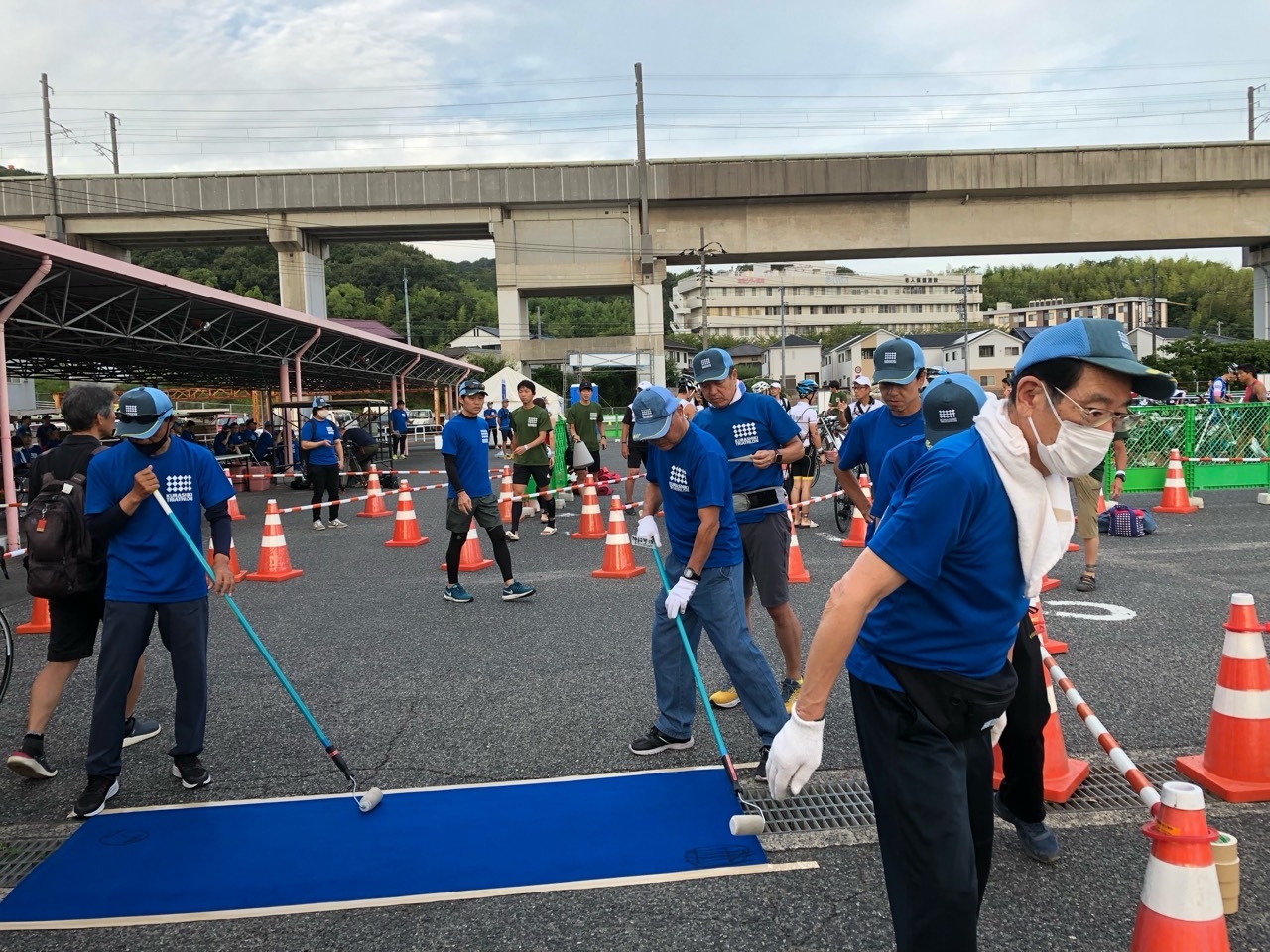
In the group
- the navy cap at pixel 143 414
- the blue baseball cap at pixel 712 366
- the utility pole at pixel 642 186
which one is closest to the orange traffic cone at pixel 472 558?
the blue baseball cap at pixel 712 366

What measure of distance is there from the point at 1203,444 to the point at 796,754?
1427 cm

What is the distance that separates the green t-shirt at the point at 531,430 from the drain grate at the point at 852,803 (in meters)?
8.10

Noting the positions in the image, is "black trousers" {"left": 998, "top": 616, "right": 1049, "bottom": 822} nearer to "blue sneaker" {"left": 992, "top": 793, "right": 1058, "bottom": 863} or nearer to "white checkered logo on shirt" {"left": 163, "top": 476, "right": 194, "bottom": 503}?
"blue sneaker" {"left": 992, "top": 793, "right": 1058, "bottom": 863}

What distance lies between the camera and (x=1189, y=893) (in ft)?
6.51

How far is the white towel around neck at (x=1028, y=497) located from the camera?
199 centimetres

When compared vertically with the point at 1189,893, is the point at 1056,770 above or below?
below

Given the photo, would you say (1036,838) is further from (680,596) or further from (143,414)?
(143,414)

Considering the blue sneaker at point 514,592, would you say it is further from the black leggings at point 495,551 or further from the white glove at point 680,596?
the white glove at point 680,596

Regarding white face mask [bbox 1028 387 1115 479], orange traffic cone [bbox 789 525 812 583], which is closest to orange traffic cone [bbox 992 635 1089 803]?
white face mask [bbox 1028 387 1115 479]

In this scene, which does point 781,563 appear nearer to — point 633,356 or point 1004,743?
point 1004,743

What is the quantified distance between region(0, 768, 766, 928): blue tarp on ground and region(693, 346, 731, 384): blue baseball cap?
217 centimetres

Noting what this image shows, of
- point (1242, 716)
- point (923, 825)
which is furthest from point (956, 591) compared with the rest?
point (1242, 716)

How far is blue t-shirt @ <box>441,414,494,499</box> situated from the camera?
7836 millimetres

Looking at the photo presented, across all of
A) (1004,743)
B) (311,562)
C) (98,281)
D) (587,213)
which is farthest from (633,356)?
(1004,743)
